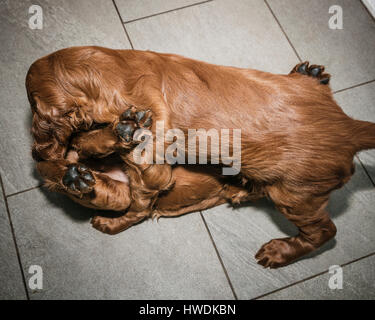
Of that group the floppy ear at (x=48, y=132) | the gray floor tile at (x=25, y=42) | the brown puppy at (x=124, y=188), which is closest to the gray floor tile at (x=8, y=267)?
the gray floor tile at (x=25, y=42)

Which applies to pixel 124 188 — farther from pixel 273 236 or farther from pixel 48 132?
pixel 273 236

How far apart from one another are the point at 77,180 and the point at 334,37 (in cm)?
223

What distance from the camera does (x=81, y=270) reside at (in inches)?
84.0

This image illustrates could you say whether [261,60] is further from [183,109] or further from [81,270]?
[81,270]

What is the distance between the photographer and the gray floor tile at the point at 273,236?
2207 mm

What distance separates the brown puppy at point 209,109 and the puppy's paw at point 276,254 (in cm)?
54

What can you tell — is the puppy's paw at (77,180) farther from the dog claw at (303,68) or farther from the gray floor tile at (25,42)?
the dog claw at (303,68)

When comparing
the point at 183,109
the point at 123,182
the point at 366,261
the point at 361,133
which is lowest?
the point at 366,261

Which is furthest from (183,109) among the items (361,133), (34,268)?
(34,268)

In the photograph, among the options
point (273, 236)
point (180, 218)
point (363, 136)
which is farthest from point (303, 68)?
point (180, 218)

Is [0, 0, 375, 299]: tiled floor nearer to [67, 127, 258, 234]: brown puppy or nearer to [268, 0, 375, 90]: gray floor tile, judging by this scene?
[268, 0, 375, 90]: gray floor tile

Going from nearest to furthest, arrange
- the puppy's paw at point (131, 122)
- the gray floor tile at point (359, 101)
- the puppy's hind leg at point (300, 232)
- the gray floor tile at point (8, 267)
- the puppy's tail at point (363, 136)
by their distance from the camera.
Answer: the puppy's paw at point (131, 122) < the puppy's tail at point (363, 136) < the puppy's hind leg at point (300, 232) < the gray floor tile at point (8, 267) < the gray floor tile at point (359, 101)

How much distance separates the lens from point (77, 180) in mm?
1682
